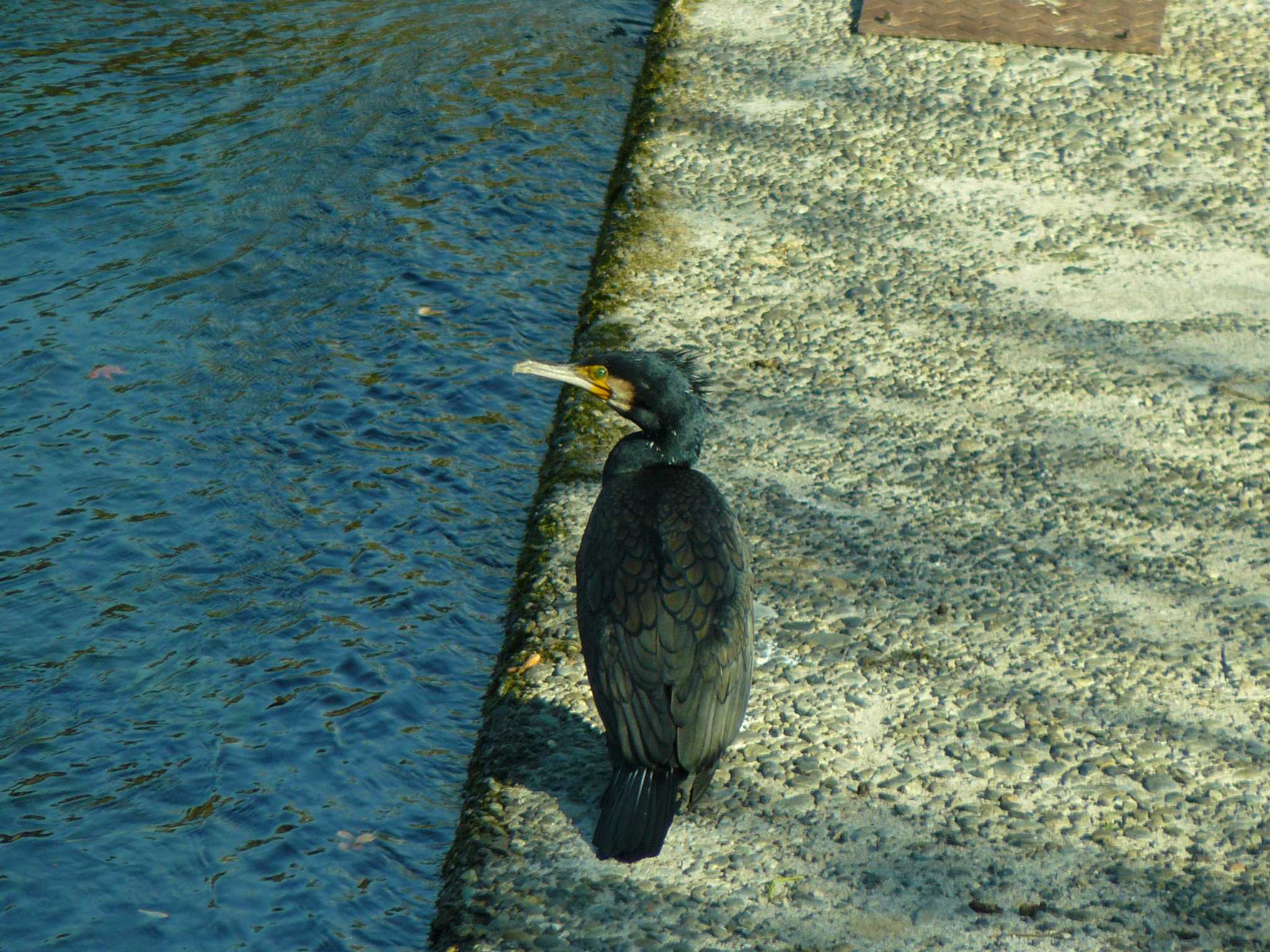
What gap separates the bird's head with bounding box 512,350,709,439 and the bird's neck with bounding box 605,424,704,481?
1 cm

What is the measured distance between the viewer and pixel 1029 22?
7.09 metres

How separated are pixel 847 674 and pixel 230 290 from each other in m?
3.21

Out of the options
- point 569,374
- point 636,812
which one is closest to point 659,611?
point 636,812

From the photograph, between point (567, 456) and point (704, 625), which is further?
point (567, 456)

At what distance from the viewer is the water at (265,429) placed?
11.2 feet

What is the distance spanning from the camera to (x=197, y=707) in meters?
3.77

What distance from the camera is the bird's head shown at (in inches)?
142

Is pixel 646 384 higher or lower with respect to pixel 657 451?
higher

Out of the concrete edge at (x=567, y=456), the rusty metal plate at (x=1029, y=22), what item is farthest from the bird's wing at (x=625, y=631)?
the rusty metal plate at (x=1029, y=22)

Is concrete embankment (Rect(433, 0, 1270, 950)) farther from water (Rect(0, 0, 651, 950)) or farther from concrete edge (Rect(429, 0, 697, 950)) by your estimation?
water (Rect(0, 0, 651, 950))

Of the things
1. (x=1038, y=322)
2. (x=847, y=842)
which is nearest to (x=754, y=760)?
(x=847, y=842)

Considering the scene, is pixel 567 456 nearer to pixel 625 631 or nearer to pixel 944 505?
pixel 944 505

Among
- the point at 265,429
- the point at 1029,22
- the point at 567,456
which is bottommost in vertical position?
the point at 265,429

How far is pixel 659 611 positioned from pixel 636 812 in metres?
0.46
